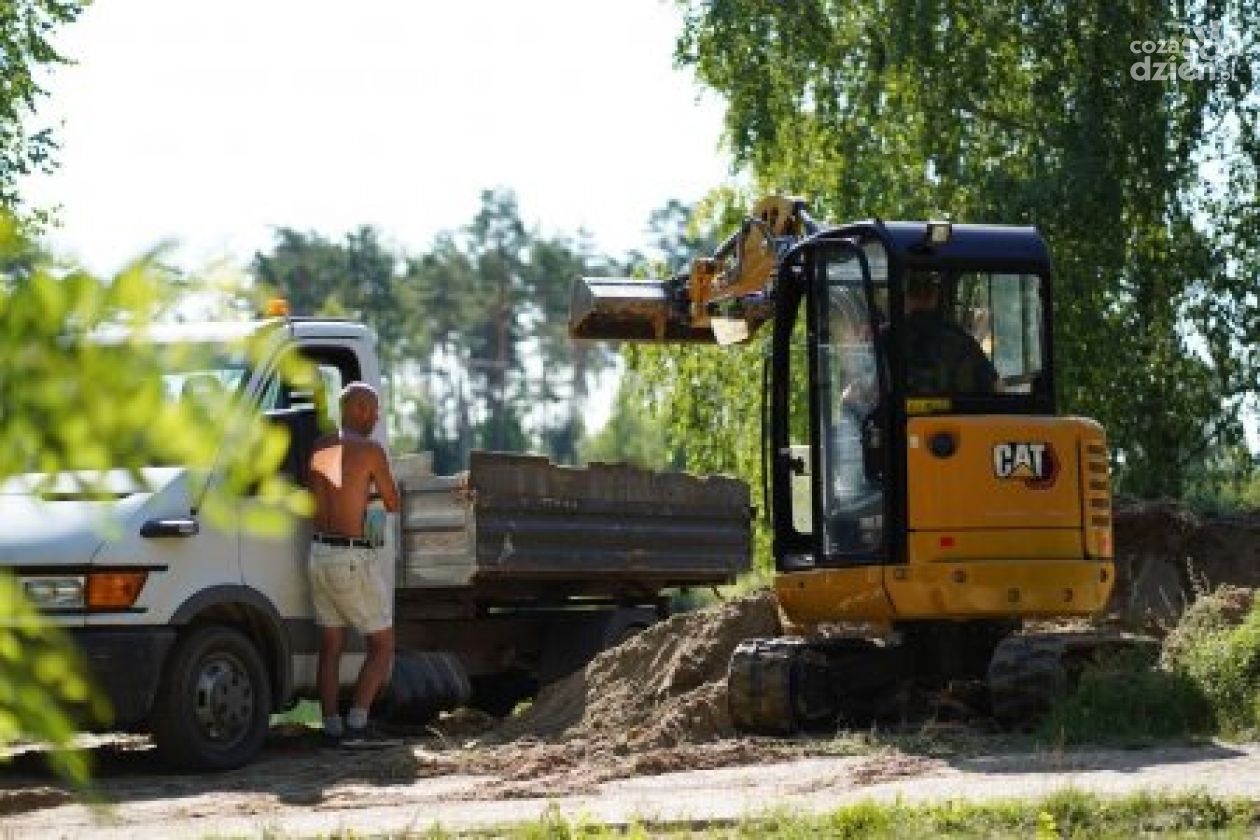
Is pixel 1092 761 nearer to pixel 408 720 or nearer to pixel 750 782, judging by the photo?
pixel 750 782

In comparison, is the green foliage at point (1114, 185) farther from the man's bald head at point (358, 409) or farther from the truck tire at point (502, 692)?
the man's bald head at point (358, 409)

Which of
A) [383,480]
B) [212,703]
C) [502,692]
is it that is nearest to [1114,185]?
[502,692]

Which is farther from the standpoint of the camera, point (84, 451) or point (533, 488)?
point (533, 488)

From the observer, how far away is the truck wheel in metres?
12.8

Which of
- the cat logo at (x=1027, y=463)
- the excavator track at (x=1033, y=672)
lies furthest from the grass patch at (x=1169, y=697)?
the cat logo at (x=1027, y=463)

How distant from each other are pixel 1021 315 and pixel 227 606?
467cm

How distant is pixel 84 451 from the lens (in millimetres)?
2635

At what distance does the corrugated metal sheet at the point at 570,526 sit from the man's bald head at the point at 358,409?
1.51 meters

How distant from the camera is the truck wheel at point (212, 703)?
12.8 metres

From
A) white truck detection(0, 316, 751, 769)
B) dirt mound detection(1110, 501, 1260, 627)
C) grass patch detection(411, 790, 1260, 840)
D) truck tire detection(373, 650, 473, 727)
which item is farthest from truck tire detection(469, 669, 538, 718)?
grass patch detection(411, 790, 1260, 840)

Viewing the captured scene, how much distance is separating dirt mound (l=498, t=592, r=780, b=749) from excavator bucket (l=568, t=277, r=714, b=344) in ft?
6.01

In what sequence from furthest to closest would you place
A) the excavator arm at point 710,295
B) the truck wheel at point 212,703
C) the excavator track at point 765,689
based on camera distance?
the excavator arm at point 710,295, the excavator track at point 765,689, the truck wheel at point 212,703

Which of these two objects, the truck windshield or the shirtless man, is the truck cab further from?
the truck windshield

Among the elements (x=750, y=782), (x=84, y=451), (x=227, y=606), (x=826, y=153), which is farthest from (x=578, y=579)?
(x=826, y=153)
